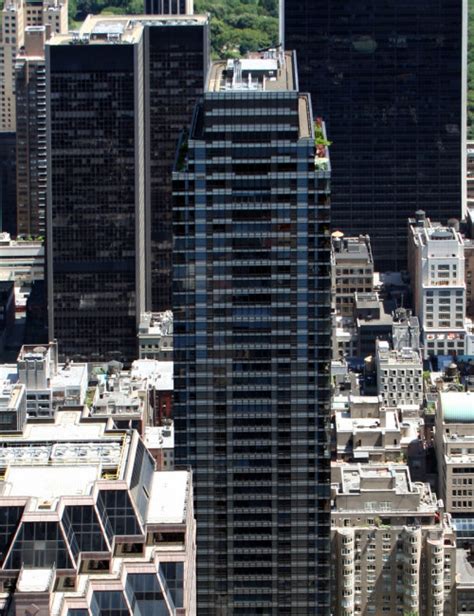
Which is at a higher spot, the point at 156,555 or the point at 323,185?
the point at 323,185

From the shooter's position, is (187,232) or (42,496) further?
(187,232)

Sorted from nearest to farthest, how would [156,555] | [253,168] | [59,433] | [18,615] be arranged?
[18,615] < [156,555] < [59,433] < [253,168]

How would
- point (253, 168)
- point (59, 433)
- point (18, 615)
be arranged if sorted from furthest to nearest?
point (253, 168) → point (59, 433) → point (18, 615)

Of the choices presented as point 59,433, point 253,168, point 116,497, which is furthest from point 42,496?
point 253,168

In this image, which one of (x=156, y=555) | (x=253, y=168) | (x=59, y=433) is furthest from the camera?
(x=253, y=168)

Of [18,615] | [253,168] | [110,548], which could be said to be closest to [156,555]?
[110,548]

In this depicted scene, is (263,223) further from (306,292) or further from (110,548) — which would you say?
(110,548)

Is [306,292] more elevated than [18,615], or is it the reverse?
[306,292]

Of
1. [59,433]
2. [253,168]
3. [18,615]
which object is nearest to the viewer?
[18,615]

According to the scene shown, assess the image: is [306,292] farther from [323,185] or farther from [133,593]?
[133,593]

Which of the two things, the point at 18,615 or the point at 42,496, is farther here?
the point at 42,496
